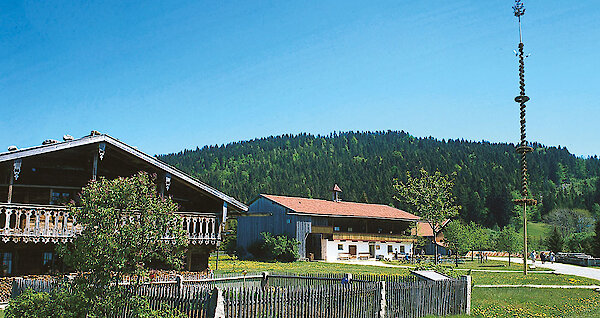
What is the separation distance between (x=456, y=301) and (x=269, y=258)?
37871 mm

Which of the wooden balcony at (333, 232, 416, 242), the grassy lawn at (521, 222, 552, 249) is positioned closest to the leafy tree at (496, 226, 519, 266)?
the wooden balcony at (333, 232, 416, 242)

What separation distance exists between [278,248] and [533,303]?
114 ft

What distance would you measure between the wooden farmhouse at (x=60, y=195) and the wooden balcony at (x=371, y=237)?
33.5 metres

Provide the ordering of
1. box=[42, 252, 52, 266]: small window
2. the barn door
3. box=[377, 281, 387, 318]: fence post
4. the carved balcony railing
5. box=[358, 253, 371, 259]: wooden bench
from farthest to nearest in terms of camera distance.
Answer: box=[358, 253, 371, 259]: wooden bench → the barn door → box=[42, 252, 52, 266]: small window → the carved balcony railing → box=[377, 281, 387, 318]: fence post

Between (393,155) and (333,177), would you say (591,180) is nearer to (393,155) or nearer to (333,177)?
(393,155)

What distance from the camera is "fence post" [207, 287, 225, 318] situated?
1105 cm

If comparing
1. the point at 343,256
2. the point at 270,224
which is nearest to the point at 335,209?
the point at 343,256

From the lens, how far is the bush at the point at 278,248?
170 feet

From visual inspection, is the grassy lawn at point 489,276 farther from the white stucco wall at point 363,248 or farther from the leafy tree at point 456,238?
the white stucco wall at point 363,248

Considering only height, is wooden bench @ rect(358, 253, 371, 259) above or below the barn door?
below

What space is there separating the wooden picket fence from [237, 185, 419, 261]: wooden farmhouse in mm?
37724

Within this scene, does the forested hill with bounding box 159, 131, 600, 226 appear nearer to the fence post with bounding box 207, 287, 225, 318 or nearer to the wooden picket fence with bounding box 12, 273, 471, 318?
the wooden picket fence with bounding box 12, 273, 471, 318

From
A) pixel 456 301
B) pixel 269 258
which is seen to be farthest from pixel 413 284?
pixel 269 258

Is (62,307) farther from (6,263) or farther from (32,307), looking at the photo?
(6,263)
